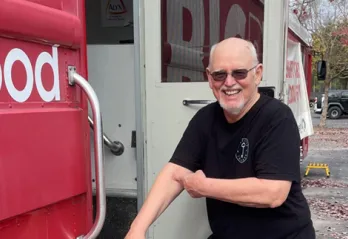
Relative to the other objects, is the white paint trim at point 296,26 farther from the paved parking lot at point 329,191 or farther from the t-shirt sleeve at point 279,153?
the t-shirt sleeve at point 279,153

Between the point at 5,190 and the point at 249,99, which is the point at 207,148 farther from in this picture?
the point at 5,190

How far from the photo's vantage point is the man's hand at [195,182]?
5.78 ft

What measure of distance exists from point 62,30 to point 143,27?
808 millimetres

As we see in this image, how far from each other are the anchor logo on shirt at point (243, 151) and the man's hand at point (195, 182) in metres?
0.17

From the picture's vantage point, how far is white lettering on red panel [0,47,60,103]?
1383 mm

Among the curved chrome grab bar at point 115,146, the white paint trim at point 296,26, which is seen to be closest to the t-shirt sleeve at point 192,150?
the curved chrome grab bar at point 115,146

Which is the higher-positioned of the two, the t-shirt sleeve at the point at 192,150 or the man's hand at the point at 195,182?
the t-shirt sleeve at the point at 192,150

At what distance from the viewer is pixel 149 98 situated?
242cm

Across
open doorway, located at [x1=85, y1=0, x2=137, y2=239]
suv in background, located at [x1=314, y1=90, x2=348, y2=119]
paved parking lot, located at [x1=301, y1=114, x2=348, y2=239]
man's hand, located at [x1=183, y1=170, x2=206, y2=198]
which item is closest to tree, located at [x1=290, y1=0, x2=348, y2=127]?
paved parking lot, located at [x1=301, y1=114, x2=348, y2=239]

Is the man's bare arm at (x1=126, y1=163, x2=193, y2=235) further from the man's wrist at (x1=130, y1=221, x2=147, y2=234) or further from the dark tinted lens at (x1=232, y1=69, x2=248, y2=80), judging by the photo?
the dark tinted lens at (x1=232, y1=69, x2=248, y2=80)

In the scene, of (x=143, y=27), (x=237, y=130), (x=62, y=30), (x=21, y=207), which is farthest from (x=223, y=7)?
(x=21, y=207)

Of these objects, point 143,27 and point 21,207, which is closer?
point 21,207

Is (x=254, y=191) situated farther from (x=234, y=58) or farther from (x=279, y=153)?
(x=234, y=58)

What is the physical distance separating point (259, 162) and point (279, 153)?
0.08 metres
